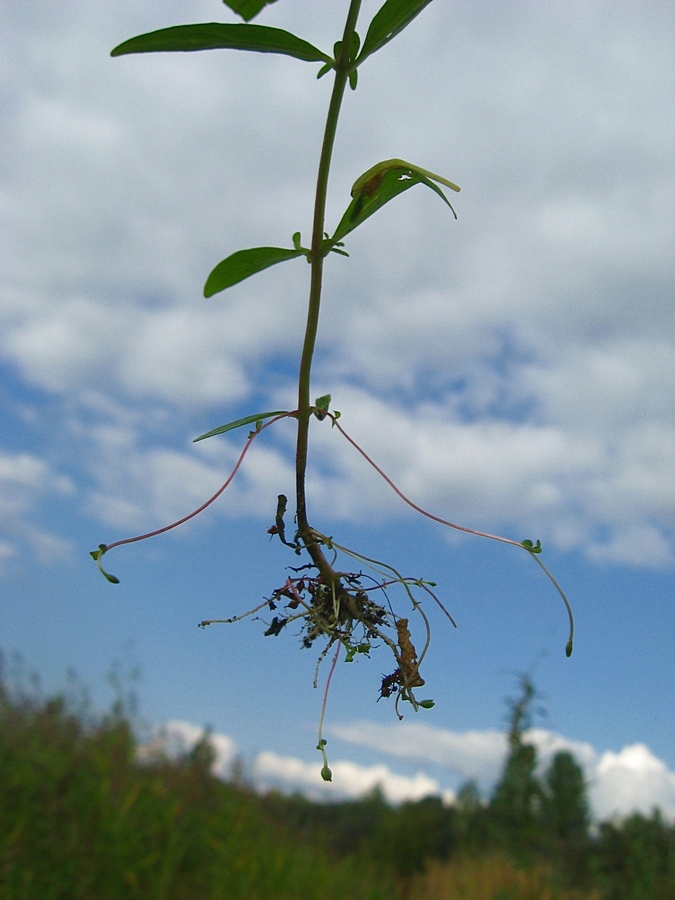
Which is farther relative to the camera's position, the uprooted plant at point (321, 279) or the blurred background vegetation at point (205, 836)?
the blurred background vegetation at point (205, 836)

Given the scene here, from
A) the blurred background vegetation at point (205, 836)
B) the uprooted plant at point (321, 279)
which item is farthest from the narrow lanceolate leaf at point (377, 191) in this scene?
the blurred background vegetation at point (205, 836)

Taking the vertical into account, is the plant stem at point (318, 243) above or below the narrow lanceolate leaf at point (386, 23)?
below

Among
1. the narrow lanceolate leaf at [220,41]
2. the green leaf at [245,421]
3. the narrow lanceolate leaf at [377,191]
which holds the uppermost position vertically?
the narrow lanceolate leaf at [220,41]

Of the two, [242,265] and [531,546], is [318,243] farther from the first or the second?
[531,546]

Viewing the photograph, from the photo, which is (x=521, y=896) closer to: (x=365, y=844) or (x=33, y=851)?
(x=33, y=851)

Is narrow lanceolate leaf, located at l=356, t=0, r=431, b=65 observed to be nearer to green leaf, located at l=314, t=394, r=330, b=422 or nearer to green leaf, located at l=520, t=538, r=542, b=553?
green leaf, located at l=314, t=394, r=330, b=422

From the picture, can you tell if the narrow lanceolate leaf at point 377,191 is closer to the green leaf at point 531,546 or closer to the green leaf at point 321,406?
the green leaf at point 321,406
